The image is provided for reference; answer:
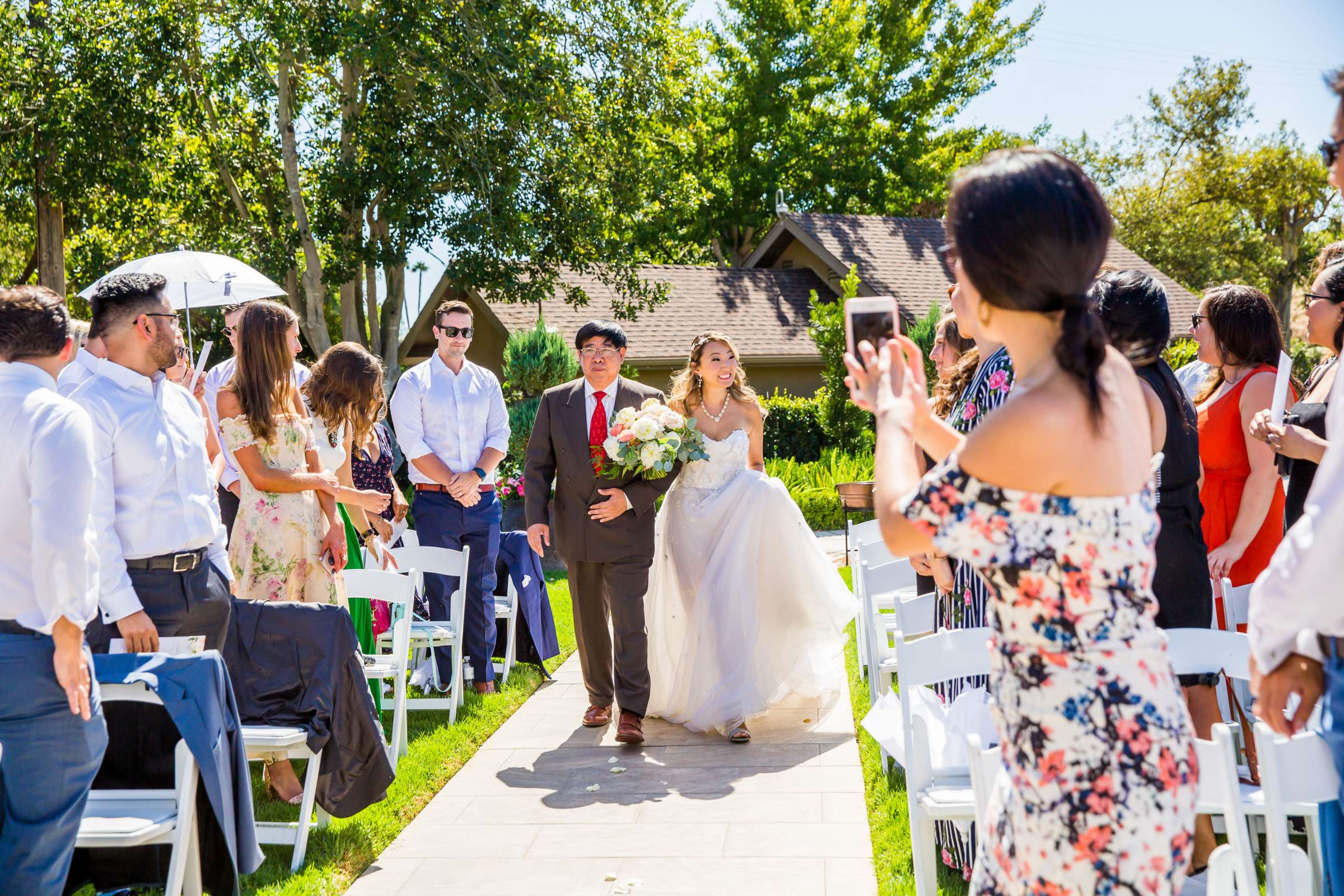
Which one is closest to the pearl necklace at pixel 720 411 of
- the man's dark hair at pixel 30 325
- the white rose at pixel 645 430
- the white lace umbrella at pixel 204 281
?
the white rose at pixel 645 430

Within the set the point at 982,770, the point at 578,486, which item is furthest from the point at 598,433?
the point at 982,770

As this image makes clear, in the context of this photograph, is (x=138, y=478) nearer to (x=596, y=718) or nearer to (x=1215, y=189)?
(x=596, y=718)

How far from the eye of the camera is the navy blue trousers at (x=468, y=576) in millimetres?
7797

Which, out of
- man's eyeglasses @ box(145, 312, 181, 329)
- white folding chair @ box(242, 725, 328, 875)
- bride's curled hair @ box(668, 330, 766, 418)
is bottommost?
white folding chair @ box(242, 725, 328, 875)

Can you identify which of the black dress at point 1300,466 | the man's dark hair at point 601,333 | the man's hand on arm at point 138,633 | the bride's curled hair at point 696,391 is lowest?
the man's hand on arm at point 138,633

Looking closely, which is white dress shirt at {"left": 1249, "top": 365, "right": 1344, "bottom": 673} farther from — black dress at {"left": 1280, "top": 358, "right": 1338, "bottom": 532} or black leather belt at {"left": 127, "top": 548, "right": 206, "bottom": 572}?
black leather belt at {"left": 127, "top": 548, "right": 206, "bottom": 572}

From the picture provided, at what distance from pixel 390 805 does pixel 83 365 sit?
256 cm

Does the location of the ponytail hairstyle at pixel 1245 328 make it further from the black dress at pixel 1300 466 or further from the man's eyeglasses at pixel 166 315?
the man's eyeglasses at pixel 166 315

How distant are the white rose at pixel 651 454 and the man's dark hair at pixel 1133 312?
3.02m

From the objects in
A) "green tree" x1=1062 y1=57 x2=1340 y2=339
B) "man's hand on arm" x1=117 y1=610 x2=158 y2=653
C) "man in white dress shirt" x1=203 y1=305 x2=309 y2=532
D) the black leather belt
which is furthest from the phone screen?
"green tree" x1=1062 y1=57 x2=1340 y2=339

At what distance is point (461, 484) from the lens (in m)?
7.73

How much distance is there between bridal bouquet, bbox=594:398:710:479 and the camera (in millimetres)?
6480

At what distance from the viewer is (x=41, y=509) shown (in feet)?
11.2

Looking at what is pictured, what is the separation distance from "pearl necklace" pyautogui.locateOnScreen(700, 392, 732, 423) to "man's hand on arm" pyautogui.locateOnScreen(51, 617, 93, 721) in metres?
4.56
